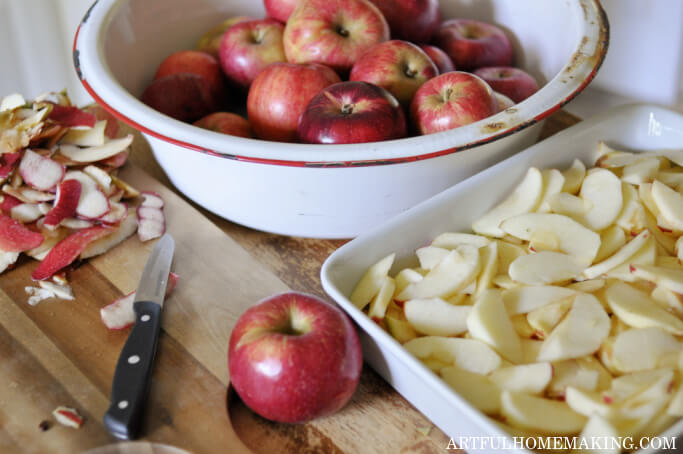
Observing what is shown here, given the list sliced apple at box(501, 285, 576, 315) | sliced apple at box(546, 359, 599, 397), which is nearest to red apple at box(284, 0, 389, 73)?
sliced apple at box(501, 285, 576, 315)

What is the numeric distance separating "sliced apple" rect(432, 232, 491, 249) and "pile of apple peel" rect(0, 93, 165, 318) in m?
0.40

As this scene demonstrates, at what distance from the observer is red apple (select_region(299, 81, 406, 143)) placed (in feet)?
2.82

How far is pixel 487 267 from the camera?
0.76 meters

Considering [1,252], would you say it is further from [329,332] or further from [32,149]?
[329,332]

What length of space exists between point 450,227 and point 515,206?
0.29 ft

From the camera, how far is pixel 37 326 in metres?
0.82

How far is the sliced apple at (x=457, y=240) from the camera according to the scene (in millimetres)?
809

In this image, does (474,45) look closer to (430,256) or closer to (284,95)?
(284,95)

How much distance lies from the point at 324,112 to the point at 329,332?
331 mm

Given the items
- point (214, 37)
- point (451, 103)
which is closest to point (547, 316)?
point (451, 103)

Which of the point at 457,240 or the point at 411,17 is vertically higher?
the point at 411,17

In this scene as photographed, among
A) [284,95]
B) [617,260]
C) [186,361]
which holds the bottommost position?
[186,361]

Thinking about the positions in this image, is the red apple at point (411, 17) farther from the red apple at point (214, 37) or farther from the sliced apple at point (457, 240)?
the sliced apple at point (457, 240)

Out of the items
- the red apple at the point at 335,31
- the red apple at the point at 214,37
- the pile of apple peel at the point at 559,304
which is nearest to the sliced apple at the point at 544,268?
the pile of apple peel at the point at 559,304
